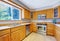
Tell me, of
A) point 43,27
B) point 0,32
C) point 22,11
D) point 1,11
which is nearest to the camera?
point 0,32

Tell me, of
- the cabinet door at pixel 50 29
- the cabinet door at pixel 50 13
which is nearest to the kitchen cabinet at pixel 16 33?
the cabinet door at pixel 50 29

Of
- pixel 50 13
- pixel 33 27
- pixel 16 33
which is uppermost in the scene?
pixel 50 13

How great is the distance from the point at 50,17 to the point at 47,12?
48 cm

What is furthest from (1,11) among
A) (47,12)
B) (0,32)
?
(47,12)

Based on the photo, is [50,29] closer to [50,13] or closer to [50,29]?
[50,29]

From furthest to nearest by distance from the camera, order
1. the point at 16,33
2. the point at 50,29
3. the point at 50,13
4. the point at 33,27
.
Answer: the point at 33,27 < the point at 50,13 < the point at 50,29 < the point at 16,33

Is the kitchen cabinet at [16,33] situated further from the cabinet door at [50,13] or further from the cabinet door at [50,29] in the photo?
the cabinet door at [50,13]

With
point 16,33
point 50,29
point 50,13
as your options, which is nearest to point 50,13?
point 50,13

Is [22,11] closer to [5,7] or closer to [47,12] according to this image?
[5,7]

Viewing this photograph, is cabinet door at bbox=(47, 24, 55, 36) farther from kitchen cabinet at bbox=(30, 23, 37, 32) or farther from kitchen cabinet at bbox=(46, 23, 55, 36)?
kitchen cabinet at bbox=(30, 23, 37, 32)

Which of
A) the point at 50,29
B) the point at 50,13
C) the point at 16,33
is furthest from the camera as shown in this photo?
the point at 50,13

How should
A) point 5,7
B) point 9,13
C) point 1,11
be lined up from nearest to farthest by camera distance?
point 1,11 < point 5,7 < point 9,13

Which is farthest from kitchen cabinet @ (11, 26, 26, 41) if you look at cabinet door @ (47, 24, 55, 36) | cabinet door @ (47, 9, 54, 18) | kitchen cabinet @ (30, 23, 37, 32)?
cabinet door @ (47, 9, 54, 18)

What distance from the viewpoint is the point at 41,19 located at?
20.9 feet
